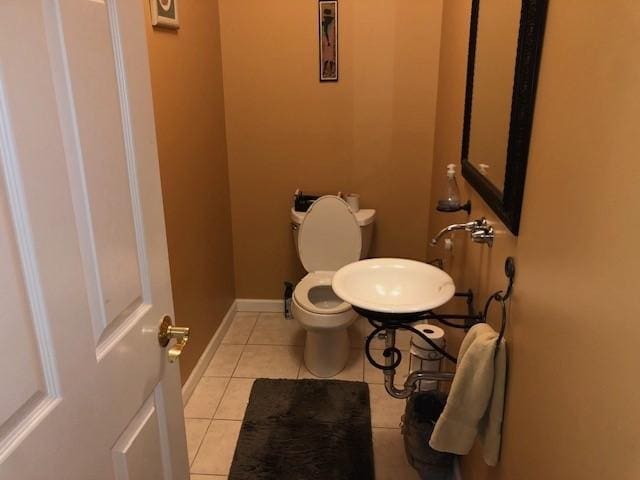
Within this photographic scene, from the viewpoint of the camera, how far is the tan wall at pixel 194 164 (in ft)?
6.54

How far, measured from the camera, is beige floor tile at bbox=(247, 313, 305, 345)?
282cm

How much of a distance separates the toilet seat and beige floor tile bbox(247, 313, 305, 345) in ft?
1.20

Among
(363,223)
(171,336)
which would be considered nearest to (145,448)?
(171,336)

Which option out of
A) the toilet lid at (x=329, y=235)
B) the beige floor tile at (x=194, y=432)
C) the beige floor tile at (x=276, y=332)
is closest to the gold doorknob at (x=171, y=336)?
the beige floor tile at (x=194, y=432)

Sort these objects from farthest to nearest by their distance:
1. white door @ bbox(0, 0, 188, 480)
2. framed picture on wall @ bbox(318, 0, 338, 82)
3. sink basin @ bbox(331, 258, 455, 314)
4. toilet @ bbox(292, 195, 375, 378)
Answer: framed picture on wall @ bbox(318, 0, 338, 82) < toilet @ bbox(292, 195, 375, 378) < sink basin @ bbox(331, 258, 455, 314) < white door @ bbox(0, 0, 188, 480)

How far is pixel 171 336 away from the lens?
1055mm

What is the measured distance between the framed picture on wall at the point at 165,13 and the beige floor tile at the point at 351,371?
1748 mm

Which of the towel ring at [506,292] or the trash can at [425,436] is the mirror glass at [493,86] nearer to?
the towel ring at [506,292]

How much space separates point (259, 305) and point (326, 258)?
73 cm

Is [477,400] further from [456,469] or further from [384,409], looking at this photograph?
[384,409]

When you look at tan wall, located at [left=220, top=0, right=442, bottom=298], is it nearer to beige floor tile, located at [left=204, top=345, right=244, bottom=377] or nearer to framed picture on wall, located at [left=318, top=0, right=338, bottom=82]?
framed picture on wall, located at [left=318, top=0, right=338, bottom=82]

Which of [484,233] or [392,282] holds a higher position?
[484,233]

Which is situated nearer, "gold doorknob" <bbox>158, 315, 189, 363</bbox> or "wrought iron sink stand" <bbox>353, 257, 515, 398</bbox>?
"gold doorknob" <bbox>158, 315, 189, 363</bbox>

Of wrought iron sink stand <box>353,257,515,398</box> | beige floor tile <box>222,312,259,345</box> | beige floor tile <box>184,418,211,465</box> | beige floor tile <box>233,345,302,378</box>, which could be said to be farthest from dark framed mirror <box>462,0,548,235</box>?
beige floor tile <box>222,312,259,345</box>
